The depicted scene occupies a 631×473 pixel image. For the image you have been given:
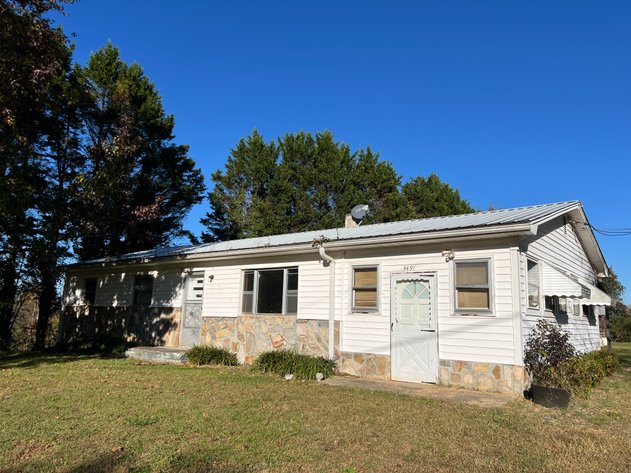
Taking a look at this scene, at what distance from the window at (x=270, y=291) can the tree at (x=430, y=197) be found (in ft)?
50.7

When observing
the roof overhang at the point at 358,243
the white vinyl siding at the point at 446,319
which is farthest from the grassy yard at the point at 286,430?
the roof overhang at the point at 358,243

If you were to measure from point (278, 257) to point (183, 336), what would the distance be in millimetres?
4197

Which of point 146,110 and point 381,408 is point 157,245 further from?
point 381,408

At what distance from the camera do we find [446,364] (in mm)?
8609

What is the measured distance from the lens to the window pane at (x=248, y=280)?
12227mm

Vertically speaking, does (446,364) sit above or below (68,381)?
above

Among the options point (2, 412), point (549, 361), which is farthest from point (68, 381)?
point (549, 361)

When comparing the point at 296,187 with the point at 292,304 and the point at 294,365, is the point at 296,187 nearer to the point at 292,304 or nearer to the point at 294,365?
the point at 292,304

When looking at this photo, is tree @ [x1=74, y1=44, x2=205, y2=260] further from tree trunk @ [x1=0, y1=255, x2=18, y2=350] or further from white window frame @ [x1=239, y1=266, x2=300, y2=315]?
white window frame @ [x1=239, y1=266, x2=300, y2=315]

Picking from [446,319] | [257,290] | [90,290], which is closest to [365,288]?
[446,319]

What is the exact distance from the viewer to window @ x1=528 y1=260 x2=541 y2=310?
875 cm

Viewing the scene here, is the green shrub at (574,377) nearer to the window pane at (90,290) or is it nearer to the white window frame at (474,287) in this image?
the white window frame at (474,287)

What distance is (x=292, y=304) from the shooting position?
1134 cm

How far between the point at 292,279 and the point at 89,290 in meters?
9.84
